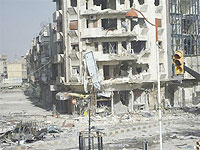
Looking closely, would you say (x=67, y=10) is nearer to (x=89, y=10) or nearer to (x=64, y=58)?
(x=89, y=10)

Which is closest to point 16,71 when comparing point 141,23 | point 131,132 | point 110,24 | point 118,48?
point 110,24

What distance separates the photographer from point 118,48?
35.5 meters

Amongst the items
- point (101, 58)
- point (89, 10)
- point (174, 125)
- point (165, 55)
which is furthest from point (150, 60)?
point (174, 125)

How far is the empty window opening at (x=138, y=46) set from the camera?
37.9 meters

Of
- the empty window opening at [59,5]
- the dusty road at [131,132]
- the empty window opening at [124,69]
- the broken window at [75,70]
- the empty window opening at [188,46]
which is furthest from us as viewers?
the empty window opening at [188,46]

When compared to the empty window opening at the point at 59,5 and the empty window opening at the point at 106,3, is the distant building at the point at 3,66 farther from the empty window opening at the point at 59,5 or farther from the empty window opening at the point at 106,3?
the empty window opening at the point at 106,3

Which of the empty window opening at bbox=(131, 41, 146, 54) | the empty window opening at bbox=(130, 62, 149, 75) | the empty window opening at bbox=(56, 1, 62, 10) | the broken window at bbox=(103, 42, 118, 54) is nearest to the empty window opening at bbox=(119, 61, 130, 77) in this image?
the empty window opening at bbox=(130, 62, 149, 75)

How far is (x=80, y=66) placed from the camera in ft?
117

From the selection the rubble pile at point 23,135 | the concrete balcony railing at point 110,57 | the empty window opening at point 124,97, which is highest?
the concrete balcony railing at point 110,57

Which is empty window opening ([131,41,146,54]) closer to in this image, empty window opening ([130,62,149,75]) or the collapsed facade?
the collapsed facade

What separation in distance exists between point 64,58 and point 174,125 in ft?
46.7

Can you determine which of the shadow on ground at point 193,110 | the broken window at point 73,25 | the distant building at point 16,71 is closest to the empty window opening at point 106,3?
the broken window at point 73,25

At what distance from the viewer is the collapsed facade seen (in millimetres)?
35125

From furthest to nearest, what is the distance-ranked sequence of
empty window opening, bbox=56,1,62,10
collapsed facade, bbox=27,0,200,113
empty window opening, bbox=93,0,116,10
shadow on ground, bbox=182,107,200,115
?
empty window opening, bbox=56,1,62,10, empty window opening, bbox=93,0,116,10, collapsed facade, bbox=27,0,200,113, shadow on ground, bbox=182,107,200,115
